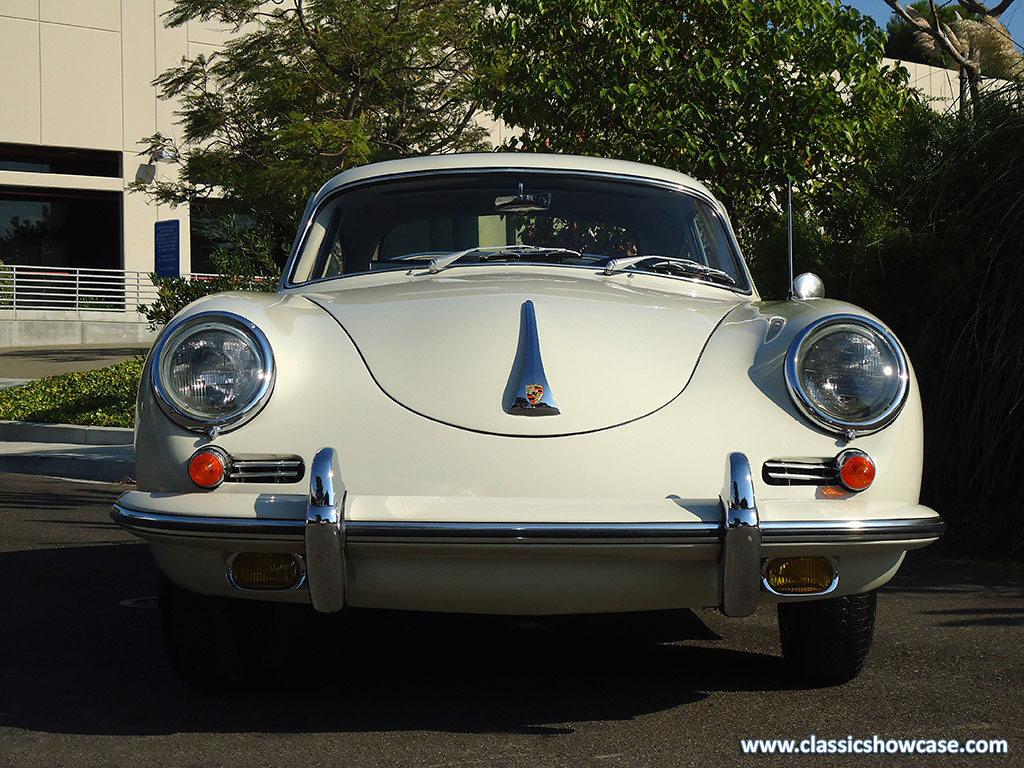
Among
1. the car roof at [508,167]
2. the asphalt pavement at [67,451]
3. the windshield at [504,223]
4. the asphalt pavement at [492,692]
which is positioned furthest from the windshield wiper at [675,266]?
the asphalt pavement at [67,451]

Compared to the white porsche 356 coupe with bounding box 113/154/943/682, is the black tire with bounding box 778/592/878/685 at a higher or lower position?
lower

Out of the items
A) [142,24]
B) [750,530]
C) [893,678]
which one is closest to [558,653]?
[893,678]

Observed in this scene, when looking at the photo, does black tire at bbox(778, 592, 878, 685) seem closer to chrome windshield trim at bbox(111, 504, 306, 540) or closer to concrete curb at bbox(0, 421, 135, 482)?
chrome windshield trim at bbox(111, 504, 306, 540)

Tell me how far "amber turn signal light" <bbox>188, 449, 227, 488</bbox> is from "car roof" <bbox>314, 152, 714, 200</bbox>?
1759 mm

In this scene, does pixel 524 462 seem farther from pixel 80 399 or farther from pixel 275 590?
pixel 80 399

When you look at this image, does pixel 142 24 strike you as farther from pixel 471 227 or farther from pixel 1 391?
pixel 471 227

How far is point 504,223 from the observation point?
4.25 metres

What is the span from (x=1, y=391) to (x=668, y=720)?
1282cm

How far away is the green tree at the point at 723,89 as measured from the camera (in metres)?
9.41

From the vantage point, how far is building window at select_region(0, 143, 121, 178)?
29.8 metres

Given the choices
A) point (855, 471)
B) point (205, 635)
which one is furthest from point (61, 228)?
point (855, 471)

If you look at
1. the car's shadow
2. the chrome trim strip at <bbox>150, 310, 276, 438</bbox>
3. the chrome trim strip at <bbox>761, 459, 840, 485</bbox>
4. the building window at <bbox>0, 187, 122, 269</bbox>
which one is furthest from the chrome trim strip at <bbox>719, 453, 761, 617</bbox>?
the building window at <bbox>0, 187, 122, 269</bbox>

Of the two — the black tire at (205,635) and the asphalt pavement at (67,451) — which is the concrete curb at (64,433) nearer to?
the asphalt pavement at (67,451)

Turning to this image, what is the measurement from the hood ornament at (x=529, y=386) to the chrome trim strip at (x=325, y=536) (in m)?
0.46
